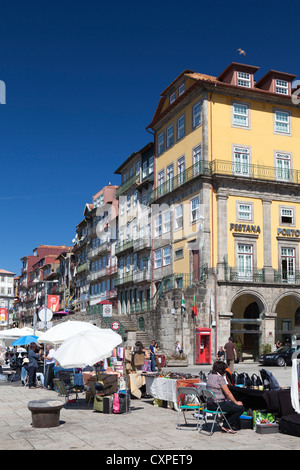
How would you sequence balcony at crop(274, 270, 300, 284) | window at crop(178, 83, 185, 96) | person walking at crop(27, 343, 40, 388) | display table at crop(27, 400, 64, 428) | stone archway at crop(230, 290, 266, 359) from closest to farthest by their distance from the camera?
display table at crop(27, 400, 64, 428) → person walking at crop(27, 343, 40, 388) → stone archway at crop(230, 290, 266, 359) → balcony at crop(274, 270, 300, 284) → window at crop(178, 83, 185, 96)

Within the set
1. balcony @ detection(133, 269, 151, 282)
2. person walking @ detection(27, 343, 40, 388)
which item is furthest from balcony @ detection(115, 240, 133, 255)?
person walking @ detection(27, 343, 40, 388)

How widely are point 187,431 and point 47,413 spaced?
2.80 meters

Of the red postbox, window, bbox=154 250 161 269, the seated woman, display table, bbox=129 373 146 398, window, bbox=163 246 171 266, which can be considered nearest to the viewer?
the seated woman

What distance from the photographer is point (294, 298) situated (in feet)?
123

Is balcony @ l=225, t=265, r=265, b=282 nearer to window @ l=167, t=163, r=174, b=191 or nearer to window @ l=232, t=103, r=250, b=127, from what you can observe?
window @ l=167, t=163, r=174, b=191

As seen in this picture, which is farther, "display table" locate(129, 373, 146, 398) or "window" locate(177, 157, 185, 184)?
"window" locate(177, 157, 185, 184)

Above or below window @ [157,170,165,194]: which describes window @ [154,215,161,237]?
below

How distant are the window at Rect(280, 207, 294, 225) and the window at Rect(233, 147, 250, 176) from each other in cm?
357

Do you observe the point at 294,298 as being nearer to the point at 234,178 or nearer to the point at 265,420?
the point at 234,178

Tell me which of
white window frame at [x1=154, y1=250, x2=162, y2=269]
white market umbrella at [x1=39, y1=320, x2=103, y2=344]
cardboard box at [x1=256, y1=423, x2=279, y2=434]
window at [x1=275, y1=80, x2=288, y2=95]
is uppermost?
window at [x1=275, y1=80, x2=288, y2=95]

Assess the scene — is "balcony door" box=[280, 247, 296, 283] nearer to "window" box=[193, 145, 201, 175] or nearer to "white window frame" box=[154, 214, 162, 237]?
"window" box=[193, 145, 201, 175]

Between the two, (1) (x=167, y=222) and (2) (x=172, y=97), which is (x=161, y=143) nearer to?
(2) (x=172, y=97)

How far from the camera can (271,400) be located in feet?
37.0

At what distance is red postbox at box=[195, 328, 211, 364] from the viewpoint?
109 ft
